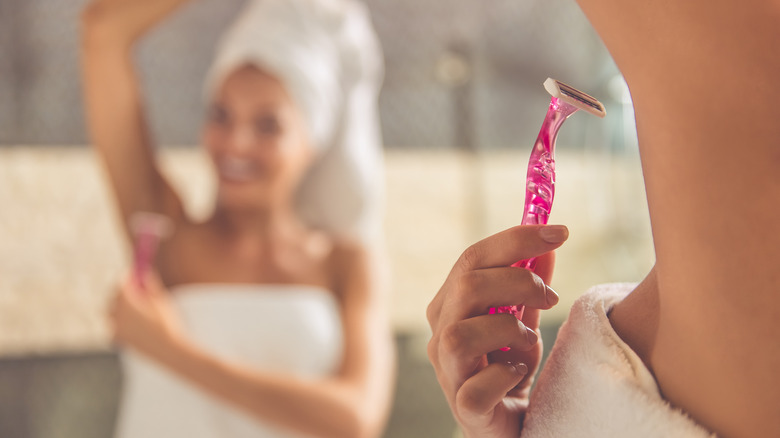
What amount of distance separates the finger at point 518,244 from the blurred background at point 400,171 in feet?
3.09

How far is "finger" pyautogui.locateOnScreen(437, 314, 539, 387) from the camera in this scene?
→ 22 centimetres

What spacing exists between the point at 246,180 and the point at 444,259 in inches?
18.2

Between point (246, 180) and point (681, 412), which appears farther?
point (246, 180)

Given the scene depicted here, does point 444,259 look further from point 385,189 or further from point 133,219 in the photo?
point 133,219

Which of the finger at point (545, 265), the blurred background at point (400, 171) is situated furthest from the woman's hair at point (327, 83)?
the finger at point (545, 265)

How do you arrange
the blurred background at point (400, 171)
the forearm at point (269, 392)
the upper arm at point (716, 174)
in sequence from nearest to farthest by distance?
1. the upper arm at point (716, 174)
2. the forearm at point (269, 392)
3. the blurred background at point (400, 171)

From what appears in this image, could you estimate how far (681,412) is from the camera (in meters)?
0.18

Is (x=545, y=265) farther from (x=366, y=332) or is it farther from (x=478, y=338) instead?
(x=366, y=332)

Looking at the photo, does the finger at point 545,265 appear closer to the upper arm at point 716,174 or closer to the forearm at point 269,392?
the upper arm at point 716,174

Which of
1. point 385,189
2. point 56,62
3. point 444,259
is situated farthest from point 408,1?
point 56,62

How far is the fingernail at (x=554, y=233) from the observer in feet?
0.67

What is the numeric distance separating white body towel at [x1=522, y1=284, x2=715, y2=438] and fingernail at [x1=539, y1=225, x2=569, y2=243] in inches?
1.4

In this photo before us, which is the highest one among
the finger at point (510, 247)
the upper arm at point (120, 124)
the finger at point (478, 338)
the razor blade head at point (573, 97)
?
the razor blade head at point (573, 97)

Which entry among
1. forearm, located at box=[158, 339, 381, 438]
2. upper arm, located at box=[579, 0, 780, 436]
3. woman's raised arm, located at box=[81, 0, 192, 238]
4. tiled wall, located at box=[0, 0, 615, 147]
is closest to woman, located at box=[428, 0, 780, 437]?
upper arm, located at box=[579, 0, 780, 436]
